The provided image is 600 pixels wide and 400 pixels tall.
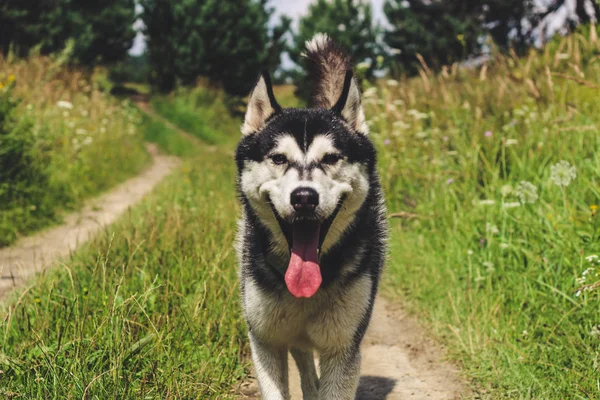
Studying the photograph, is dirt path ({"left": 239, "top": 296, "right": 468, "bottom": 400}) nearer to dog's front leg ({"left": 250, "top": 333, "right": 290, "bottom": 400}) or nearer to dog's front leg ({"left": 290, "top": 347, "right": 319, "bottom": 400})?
dog's front leg ({"left": 290, "top": 347, "right": 319, "bottom": 400})

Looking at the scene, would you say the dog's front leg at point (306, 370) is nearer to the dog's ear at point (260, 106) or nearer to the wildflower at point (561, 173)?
the dog's ear at point (260, 106)

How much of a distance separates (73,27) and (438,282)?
2012cm

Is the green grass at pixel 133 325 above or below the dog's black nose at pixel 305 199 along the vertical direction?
below

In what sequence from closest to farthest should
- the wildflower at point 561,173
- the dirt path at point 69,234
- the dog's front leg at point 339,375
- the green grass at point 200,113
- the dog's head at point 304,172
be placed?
the dog's head at point 304,172
the dog's front leg at point 339,375
the wildflower at point 561,173
the dirt path at point 69,234
the green grass at point 200,113

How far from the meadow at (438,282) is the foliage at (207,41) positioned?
63.3 ft

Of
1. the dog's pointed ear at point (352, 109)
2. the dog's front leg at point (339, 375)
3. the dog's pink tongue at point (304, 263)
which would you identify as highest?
the dog's pointed ear at point (352, 109)

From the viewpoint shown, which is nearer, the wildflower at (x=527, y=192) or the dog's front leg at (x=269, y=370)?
the dog's front leg at (x=269, y=370)

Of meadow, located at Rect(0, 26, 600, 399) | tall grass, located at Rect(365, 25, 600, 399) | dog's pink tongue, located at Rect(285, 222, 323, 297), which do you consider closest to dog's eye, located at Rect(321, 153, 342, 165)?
dog's pink tongue, located at Rect(285, 222, 323, 297)

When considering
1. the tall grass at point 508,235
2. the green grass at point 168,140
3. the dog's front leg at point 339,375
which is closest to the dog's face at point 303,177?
the dog's front leg at point 339,375

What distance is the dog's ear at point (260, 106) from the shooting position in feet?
9.19

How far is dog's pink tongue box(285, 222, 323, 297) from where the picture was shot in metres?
2.38

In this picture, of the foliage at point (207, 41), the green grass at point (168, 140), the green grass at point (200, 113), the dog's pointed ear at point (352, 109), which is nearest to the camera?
the dog's pointed ear at point (352, 109)

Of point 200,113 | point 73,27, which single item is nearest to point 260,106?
point 200,113

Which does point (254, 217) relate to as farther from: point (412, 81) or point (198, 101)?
point (198, 101)
